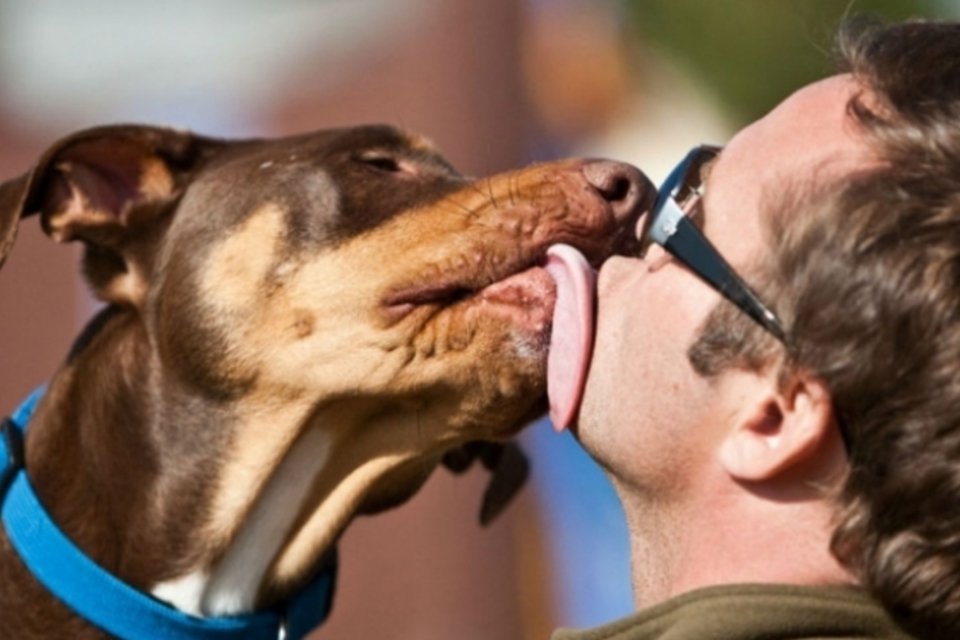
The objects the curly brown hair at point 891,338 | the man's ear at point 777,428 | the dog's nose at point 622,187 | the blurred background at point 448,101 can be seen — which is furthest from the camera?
the blurred background at point 448,101

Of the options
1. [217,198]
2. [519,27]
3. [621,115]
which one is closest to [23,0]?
[621,115]

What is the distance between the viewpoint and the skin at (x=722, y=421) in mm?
3148

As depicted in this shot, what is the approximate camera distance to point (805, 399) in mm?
3117

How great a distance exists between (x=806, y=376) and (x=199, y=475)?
190 cm

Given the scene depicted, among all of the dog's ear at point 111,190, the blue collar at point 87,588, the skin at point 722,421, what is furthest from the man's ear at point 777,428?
the dog's ear at point 111,190

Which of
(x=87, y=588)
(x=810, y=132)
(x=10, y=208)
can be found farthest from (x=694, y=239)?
(x=10, y=208)

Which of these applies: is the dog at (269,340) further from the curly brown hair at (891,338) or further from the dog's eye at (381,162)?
the curly brown hair at (891,338)

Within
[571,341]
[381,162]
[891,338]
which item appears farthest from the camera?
[381,162]

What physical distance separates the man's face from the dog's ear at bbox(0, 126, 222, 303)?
169cm

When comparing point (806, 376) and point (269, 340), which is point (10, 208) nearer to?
point (269, 340)

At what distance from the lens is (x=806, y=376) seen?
309cm

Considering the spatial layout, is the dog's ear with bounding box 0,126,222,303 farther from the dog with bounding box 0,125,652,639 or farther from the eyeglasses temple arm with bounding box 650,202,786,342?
the eyeglasses temple arm with bounding box 650,202,786,342

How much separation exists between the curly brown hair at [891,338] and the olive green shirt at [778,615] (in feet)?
0.14

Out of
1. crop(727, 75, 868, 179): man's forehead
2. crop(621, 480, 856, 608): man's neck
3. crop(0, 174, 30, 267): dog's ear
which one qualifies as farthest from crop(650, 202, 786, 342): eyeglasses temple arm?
crop(0, 174, 30, 267): dog's ear
